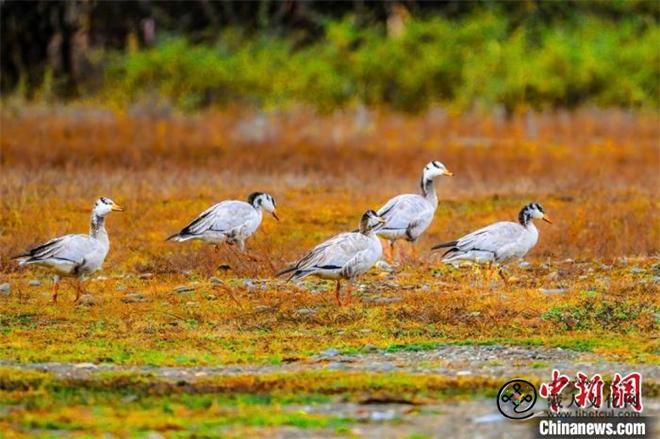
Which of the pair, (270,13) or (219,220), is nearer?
(219,220)

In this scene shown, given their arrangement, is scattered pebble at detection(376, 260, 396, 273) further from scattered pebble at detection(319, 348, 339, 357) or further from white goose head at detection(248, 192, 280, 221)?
scattered pebble at detection(319, 348, 339, 357)

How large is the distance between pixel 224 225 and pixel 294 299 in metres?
2.83

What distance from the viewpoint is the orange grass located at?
15.6 m

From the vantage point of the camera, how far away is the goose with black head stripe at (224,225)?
19828 millimetres

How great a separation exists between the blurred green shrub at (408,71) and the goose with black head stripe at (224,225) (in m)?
22.7

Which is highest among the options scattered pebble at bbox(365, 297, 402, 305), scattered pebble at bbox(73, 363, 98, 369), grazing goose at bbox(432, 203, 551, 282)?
grazing goose at bbox(432, 203, 551, 282)

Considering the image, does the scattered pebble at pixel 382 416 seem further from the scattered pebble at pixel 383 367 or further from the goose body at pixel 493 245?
the goose body at pixel 493 245

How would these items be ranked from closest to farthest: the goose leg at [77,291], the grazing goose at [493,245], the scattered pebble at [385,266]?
the goose leg at [77,291] → the grazing goose at [493,245] → the scattered pebble at [385,266]

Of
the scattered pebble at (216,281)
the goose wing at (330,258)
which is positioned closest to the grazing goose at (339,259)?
the goose wing at (330,258)

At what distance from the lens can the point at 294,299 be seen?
17.3m

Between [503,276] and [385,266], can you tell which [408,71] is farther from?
[503,276]

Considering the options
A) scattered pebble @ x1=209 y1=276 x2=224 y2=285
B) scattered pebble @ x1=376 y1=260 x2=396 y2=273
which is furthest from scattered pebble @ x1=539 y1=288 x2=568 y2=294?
scattered pebble @ x1=209 y1=276 x2=224 y2=285

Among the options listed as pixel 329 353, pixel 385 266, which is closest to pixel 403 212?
pixel 385 266

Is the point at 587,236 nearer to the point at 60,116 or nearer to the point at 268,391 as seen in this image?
the point at 268,391
